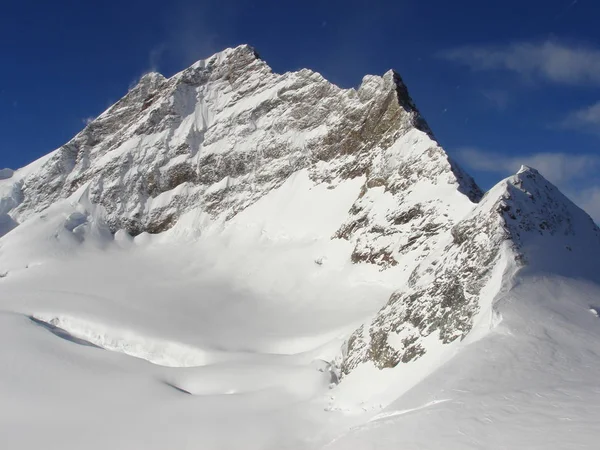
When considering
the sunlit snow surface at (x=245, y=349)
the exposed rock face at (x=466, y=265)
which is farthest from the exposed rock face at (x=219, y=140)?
the exposed rock face at (x=466, y=265)

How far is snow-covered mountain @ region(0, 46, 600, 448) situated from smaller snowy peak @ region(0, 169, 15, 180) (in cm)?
476

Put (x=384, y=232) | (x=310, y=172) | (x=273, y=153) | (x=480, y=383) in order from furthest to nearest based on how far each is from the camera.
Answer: (x=273, y=153) → (x=310, y=172) → (x=384, y=232) → (x=480, y=383)

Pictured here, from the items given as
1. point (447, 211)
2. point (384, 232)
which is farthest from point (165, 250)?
point (447, 211)

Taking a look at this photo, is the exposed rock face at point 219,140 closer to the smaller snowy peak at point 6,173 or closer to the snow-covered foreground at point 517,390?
the smaller snowy peak at point 6,173

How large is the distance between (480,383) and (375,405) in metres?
4.93

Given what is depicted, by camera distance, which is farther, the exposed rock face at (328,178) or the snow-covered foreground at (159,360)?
the exposed rock face at (328,178)

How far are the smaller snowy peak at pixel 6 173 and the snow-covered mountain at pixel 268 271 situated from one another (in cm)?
476

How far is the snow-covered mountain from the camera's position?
20062 mm

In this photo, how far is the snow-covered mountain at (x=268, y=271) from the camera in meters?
20.1

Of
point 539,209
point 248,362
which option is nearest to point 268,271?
point 248,362

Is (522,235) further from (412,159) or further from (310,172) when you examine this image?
(310,172)

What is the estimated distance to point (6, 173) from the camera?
80625 mm

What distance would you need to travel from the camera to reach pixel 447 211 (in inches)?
1515

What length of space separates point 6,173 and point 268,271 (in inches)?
2071
